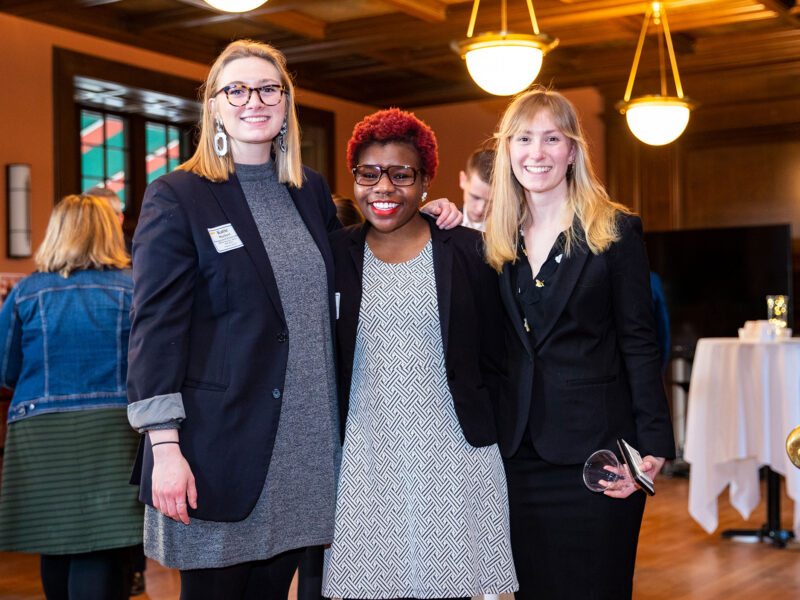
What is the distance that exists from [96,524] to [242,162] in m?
1.63

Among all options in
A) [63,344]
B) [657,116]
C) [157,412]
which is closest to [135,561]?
[63,344]

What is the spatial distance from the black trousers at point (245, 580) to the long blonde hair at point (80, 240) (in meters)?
1.54

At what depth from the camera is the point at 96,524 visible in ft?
10.7

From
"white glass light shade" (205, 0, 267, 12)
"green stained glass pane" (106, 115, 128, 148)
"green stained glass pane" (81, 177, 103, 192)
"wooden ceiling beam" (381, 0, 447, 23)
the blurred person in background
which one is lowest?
the blurred person in background

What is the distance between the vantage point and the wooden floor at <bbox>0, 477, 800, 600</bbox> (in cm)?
446

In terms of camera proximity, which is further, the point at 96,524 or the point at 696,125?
the point at 696,125

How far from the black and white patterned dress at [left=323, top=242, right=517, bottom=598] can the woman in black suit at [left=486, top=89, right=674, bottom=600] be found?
8cm

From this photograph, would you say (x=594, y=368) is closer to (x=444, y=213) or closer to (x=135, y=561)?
(x=444, y=213)

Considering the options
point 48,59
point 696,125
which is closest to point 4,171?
point 48,59

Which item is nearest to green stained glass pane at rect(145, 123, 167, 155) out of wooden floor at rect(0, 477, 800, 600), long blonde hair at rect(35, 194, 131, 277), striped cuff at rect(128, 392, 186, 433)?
wooden floor at rect(0, 477, 800, 600)

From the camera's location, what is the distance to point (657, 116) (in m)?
6.72

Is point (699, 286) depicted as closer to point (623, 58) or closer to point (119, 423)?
point (623, 58)

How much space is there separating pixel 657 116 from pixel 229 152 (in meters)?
5.09

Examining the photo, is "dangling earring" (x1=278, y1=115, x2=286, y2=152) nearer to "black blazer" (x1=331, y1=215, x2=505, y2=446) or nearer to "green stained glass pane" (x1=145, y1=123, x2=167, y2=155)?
"black blazer" (x1=331, y1=215, x2=505, y2=446)
